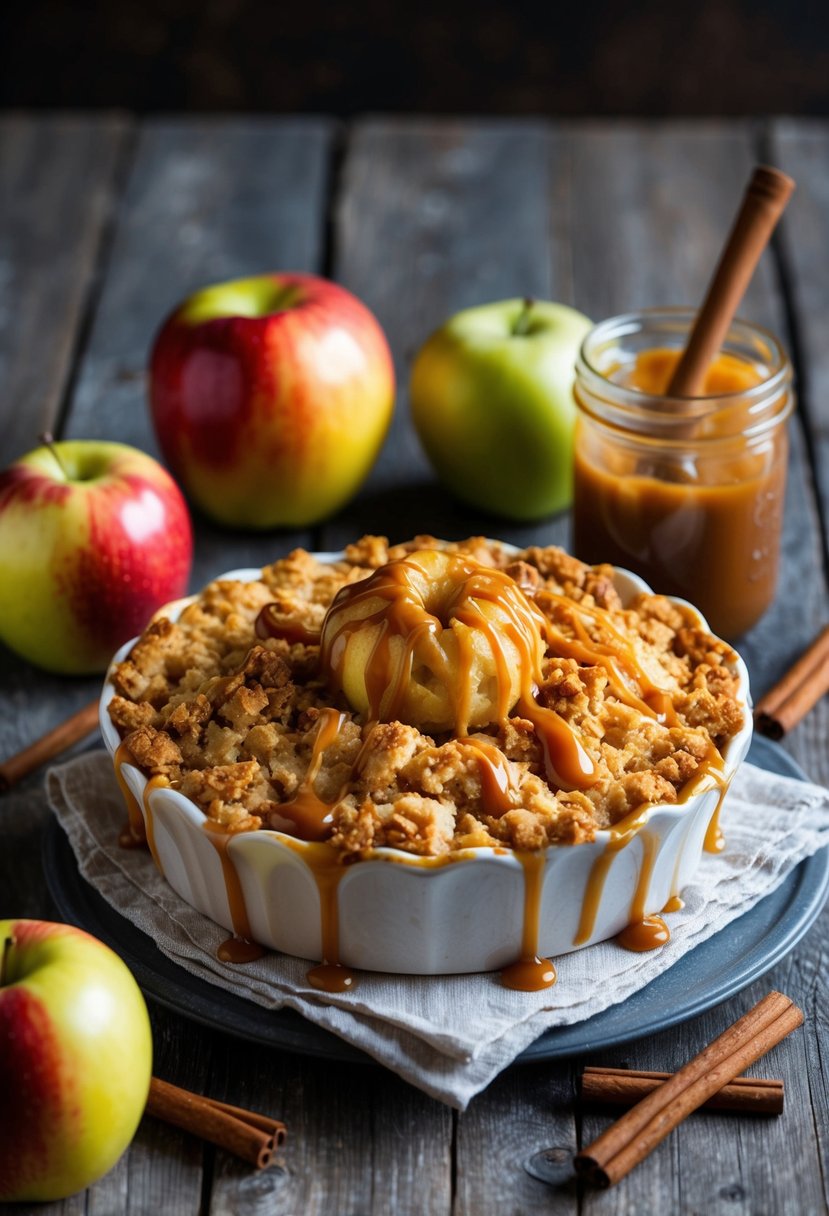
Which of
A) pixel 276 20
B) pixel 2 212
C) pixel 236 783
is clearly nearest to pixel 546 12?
pixel 276 20

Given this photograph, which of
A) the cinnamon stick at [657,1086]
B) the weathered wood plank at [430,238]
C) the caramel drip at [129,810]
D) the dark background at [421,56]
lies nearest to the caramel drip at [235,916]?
the caramel drip at [129,810]

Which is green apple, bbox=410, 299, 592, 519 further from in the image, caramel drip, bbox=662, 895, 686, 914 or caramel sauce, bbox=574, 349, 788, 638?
caramel drip, bbox=662, 895, 686, 914

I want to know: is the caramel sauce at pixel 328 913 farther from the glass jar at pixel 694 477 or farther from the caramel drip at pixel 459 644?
the glass jar at pixel 694 477

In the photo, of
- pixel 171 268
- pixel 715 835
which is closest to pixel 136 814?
pixel 715 835

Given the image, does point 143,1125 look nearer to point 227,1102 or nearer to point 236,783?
point 227,1102

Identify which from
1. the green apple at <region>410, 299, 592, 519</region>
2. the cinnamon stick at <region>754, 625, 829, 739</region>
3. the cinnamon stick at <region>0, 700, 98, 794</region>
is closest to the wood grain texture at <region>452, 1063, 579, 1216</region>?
the cinnamon stick at <region>754, 625, 829, 739</region>

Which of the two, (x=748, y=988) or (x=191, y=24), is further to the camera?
(x=191, y=24)
